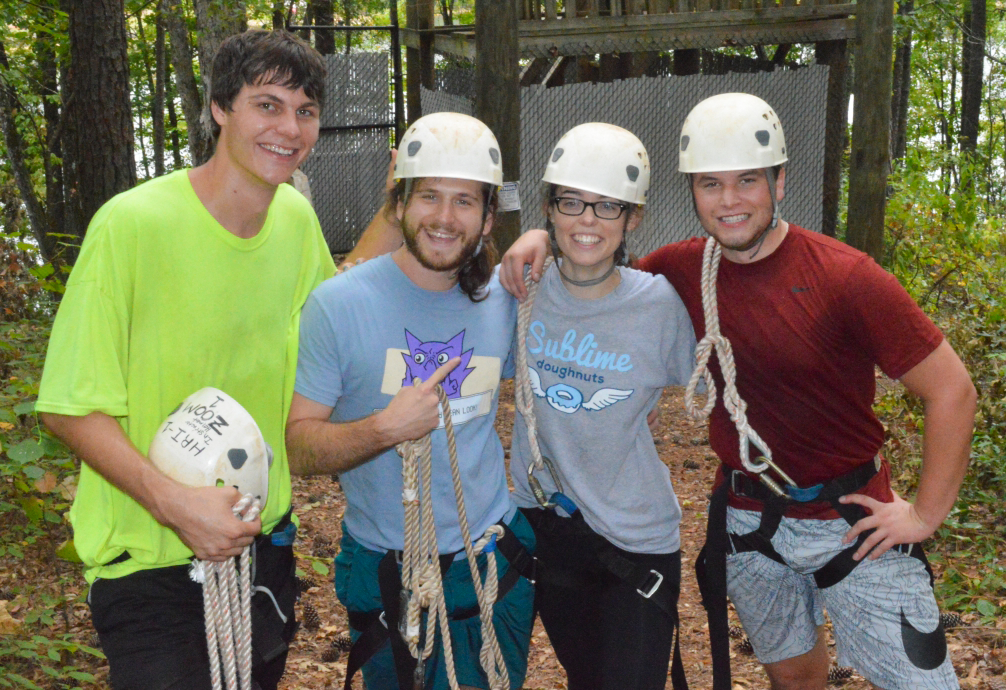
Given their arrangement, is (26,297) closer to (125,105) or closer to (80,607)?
(125,105)

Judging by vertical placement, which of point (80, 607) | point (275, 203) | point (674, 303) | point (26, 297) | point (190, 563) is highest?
point (275, 203)

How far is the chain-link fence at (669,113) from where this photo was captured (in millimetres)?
7426

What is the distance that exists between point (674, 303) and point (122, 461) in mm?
1774

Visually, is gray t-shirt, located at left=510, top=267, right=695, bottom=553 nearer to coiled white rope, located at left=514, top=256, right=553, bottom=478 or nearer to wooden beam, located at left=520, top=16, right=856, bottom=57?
coiled white rope, located at left=514, top=256, right=553, bottom=478

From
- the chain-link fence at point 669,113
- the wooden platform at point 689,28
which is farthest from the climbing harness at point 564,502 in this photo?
the wooden platform at point 689,28

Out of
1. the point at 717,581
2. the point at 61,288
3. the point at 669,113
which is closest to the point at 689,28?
the point at 669,113

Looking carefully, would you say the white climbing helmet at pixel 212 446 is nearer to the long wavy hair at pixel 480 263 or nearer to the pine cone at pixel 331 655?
the long wavy hair at pixel 480 263

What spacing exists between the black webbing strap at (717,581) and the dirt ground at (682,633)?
122cm

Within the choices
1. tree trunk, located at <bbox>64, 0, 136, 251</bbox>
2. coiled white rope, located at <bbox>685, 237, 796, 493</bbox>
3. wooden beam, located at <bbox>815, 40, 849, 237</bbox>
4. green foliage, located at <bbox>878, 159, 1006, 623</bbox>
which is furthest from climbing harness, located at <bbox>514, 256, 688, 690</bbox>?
wooden beam, located at <bbox>815, 40, 849, 237</bbox>

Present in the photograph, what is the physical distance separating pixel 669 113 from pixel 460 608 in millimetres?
5566

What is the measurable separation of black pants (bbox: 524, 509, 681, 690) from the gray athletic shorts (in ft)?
1.01

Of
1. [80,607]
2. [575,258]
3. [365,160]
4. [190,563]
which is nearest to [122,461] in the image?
[190,563]

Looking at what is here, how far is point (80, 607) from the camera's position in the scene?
467 centimetres

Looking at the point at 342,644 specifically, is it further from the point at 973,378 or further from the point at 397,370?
the point at 973,378
